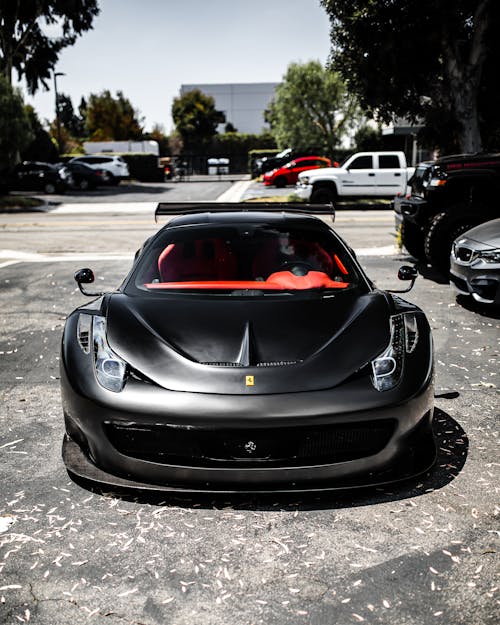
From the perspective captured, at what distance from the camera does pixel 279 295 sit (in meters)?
4.05

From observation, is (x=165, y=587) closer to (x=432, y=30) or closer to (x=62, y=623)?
(x=62, y=623)

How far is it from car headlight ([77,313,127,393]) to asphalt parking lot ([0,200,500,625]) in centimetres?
60

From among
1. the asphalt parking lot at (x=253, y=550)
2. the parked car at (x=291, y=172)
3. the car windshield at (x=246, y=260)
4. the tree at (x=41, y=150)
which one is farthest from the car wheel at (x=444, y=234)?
the tree at (x=41, y=150)

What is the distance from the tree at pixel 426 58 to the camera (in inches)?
760

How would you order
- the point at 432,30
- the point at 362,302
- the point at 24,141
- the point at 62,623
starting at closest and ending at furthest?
1. the point at 62,623
2. the point at 362,302
3. the point at 432,30
4. the point at 24,141

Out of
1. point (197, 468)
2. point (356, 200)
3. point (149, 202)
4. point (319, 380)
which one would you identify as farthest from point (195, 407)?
point (149, 202)

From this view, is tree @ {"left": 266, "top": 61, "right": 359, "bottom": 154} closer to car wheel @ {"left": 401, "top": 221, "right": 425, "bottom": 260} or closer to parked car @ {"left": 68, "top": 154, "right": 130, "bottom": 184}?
parked car @ {"left": 68, "top": 154, "right": 130, "bottom": 184}

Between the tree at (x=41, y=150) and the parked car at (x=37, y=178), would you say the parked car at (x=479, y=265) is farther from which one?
the tree at (x=41, y=150)

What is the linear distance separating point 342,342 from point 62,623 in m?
1.75

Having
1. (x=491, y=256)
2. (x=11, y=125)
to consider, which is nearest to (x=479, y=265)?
(x=491, y=256)

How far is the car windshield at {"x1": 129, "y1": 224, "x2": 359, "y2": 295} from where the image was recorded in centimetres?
434

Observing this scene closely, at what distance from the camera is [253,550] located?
2906 mm

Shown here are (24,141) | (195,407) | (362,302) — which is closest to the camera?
(195,407)

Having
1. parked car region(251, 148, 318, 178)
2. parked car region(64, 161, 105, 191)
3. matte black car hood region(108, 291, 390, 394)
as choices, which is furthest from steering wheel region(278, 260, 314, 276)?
parked car region(251, 148, 318, 178)
